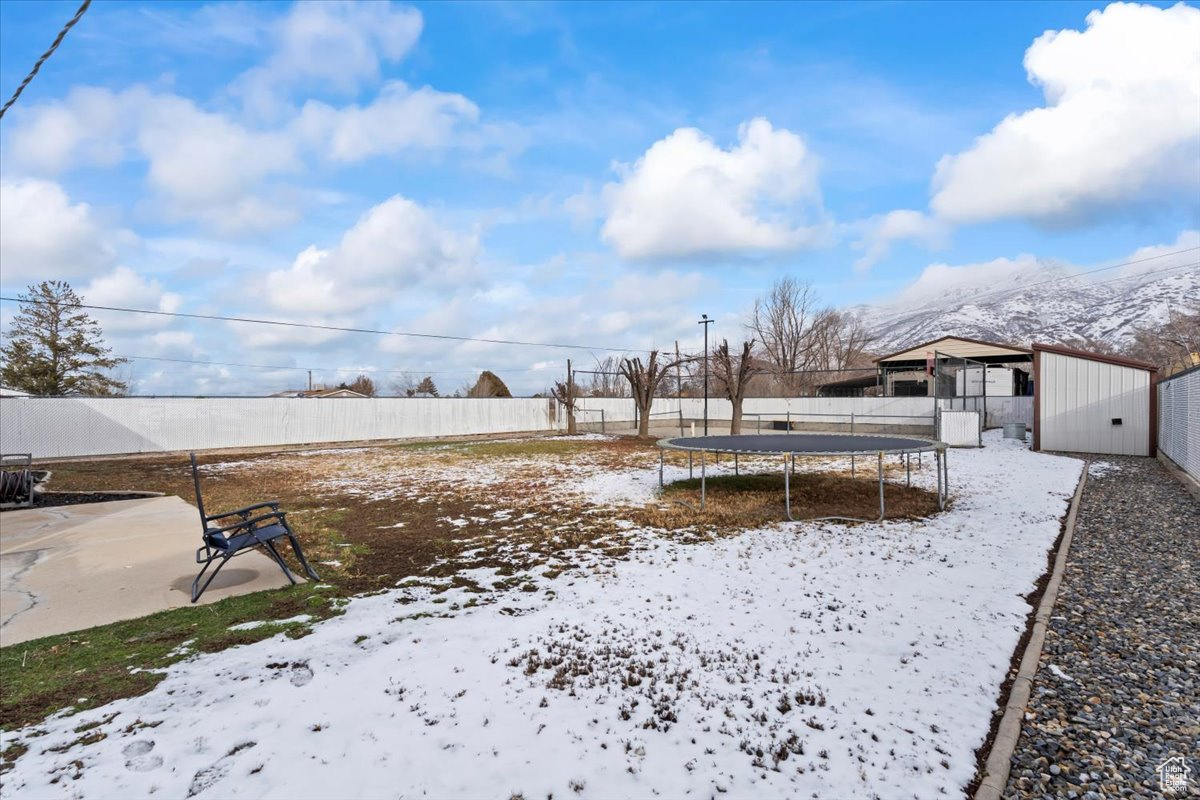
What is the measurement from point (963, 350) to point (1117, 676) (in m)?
31.9

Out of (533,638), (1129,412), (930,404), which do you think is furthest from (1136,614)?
(930,404)

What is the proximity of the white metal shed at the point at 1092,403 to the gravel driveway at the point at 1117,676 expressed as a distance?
10100 mm

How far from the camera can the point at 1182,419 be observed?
10.1m

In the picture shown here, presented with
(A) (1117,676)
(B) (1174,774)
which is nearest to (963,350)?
(A) (1117,676)

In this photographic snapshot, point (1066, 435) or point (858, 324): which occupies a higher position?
point (858, 324)

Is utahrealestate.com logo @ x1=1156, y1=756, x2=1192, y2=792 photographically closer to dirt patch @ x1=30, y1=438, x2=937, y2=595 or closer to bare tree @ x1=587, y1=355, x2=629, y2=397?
dirt patch @ x1=30, y1=438, x2=937, y2=595

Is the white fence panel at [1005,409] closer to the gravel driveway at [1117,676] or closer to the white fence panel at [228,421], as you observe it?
the gravel driveway at [1117,676]

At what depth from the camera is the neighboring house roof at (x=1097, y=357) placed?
13.6 m

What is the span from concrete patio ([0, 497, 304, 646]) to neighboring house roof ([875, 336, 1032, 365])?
3055 centimetres

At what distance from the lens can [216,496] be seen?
381 inches

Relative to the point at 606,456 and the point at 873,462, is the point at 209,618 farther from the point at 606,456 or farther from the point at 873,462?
the point at 873,462

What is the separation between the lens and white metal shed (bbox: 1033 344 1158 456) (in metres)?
13.7

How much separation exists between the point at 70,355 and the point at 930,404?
125 feet

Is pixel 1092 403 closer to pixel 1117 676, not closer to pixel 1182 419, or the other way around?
pixel 1182 419
